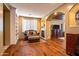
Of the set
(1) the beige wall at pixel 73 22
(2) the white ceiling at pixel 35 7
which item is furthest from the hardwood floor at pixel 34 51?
(2) the white ceiling at pixel 35 7

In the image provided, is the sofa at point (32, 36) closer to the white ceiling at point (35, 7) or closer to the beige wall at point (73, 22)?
the white ceiling at point (35, 7)

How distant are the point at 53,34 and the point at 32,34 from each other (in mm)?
2074

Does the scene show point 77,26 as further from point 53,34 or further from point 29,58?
point 53,34

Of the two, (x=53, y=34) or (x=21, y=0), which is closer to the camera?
(x=21, y=0)

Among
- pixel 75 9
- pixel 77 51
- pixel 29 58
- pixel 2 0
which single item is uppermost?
pixel 75 9

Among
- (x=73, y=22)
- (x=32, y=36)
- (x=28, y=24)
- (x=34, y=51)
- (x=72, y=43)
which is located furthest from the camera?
(x=32, y=36)

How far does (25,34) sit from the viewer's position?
20.6 feet

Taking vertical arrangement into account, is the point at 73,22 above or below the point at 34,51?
above

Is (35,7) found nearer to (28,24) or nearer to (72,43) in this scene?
(72,43)

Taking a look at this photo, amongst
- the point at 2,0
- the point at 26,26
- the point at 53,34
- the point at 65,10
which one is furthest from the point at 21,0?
the point at 53,34

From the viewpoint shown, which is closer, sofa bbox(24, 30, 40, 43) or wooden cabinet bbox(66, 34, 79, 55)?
wooden cabinet bbox(66, 34, 79, 55)

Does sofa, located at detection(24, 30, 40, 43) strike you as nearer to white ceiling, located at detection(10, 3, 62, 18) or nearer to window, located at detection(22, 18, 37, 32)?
window, located at detection(22, 18, 37, 32)

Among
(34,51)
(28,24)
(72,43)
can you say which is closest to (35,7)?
Result: (34,51)

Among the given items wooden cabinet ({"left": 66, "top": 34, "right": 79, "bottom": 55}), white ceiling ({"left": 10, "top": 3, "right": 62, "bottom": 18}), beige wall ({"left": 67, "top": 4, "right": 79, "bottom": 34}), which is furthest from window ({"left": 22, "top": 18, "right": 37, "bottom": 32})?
wooden cabinet ({"left": 66, "top": 34, "right": 79, "bottom": 55})
